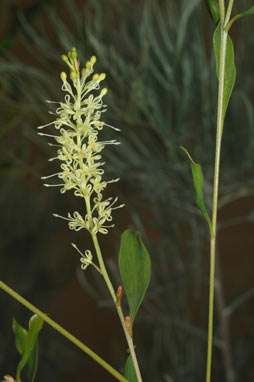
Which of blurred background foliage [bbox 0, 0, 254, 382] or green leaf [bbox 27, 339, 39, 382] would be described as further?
blurred background foliage [bbox 0, 0, 254, 382]

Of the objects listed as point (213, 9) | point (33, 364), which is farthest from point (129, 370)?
point (213, 9)

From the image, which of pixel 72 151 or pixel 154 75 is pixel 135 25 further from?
pixel 72 151

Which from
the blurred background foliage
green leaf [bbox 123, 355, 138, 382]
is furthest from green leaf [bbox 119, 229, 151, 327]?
the blurred background foliage

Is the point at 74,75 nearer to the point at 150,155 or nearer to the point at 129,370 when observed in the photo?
the point at 129,370

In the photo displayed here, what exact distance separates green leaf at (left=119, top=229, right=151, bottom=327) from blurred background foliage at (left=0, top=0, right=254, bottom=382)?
556 millimetres

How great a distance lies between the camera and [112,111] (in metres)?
0.91

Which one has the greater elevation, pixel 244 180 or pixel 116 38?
pixel 116 38

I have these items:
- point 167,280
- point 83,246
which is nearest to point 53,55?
point 167,280

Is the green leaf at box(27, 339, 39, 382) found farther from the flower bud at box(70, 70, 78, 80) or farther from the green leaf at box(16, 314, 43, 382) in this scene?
the flower bud at box(70, 70, 78, 80)

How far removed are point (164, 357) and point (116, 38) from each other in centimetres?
73

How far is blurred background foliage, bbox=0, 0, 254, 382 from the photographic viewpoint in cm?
86

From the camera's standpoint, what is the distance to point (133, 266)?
22 cm

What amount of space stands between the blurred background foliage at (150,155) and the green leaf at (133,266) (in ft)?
1.82

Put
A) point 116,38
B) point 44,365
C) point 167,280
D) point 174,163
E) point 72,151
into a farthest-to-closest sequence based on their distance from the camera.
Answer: point 44,365
point 167,280
point 116,38
point 174,163
point 72,151
